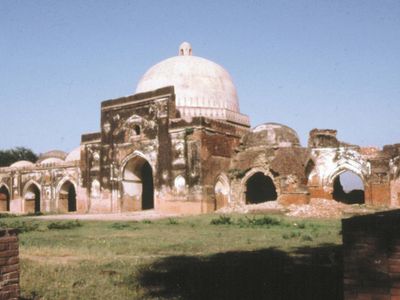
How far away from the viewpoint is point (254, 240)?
372 inches

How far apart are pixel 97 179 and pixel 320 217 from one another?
531 inches

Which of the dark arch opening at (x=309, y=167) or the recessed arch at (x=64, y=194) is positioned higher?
the dark arch opening at (x=309, y=167)

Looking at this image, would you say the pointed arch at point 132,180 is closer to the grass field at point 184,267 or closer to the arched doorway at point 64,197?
the arched doorway at point 64,197

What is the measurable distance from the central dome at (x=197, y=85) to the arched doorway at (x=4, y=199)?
13.6m

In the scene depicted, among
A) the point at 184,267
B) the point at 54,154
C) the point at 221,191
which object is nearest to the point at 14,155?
the point at 54,154

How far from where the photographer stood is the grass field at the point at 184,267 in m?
5.08

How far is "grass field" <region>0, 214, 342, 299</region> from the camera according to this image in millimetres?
5082

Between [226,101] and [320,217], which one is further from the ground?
[226,101]

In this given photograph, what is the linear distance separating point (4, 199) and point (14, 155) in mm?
18325

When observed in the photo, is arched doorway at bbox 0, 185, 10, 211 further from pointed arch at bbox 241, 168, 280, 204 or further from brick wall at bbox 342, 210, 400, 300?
brick wall at bbox 342, 210, 400, 300

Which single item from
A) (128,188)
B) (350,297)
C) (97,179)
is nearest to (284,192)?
(128,188)

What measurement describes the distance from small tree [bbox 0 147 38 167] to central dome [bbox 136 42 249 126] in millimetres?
27329

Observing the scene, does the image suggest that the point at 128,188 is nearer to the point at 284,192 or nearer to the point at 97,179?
the point at 97,179

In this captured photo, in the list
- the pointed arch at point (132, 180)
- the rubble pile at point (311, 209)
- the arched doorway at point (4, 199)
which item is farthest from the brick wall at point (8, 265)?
the arched doorway at point (4, 199)
